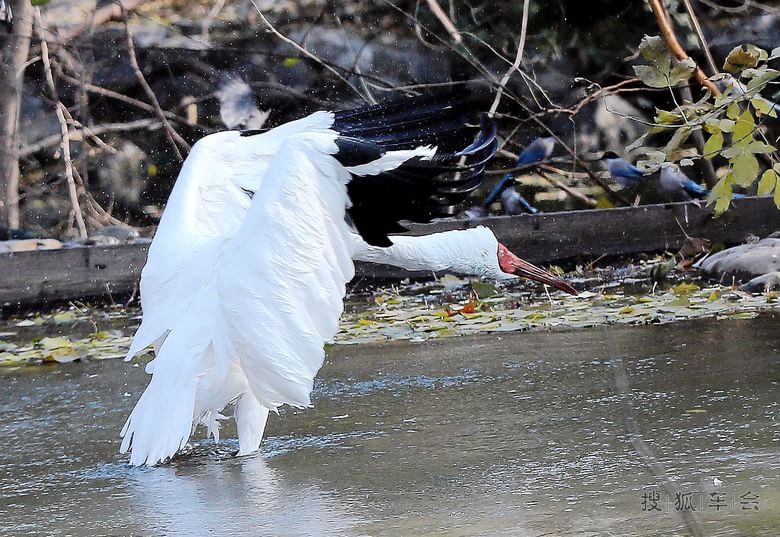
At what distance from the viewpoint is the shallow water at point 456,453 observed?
8.29ft

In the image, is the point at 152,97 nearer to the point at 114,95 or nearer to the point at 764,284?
the point at 114,95

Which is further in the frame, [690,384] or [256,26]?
[256,26]

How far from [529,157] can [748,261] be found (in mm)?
2559

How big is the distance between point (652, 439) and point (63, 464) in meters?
1.66

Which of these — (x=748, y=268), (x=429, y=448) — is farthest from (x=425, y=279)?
(x=429, y=448)

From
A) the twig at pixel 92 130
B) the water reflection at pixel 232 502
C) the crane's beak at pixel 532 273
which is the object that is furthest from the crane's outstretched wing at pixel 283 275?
the twig at pixel 92 130

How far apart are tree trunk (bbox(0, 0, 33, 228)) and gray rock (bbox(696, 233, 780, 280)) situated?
5164 mm

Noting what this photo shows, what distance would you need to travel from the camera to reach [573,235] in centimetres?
782

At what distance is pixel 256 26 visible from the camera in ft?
31.3

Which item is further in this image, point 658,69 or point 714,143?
point 658,69

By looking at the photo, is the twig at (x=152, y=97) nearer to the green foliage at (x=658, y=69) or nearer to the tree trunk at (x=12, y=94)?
the tree trunk at (x=12, y=94)

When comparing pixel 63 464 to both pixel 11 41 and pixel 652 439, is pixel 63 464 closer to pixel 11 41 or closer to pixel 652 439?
pixel 652 439

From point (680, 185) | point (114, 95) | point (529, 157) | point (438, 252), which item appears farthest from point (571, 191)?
point (438, 252)

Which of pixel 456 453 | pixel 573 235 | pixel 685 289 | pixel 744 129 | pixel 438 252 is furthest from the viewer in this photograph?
pixel 573 235
